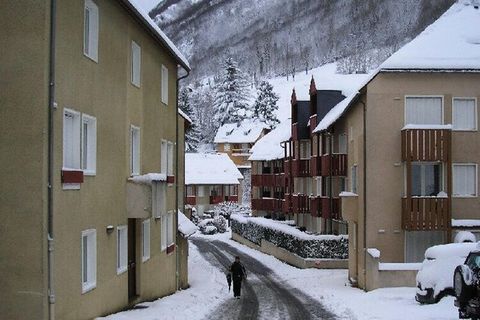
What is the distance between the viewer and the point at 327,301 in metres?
24.2

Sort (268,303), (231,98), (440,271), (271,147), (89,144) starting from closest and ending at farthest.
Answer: (89,144)
(440,271)
(268,303)
(271,147)
(231,98)

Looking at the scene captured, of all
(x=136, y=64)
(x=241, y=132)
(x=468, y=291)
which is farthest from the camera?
(x=241, y=132)

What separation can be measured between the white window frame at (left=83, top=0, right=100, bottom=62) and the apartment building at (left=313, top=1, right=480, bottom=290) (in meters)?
14.8

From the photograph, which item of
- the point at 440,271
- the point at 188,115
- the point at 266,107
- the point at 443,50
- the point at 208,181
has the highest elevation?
the point at 266,107

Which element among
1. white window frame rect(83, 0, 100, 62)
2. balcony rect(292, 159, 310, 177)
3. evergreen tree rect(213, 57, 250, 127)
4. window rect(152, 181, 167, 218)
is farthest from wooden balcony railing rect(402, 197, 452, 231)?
evergreen tree rect(213, 57, 250, 127)

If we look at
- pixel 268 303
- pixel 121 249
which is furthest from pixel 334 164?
pixel 121 249

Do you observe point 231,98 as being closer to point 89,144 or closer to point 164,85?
point 164,85

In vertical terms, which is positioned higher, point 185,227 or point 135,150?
point 135,150

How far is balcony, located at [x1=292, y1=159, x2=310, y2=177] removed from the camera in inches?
1955

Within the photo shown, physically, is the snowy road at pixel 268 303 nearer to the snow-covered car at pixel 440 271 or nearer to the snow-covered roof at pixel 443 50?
the snow-covered car at pixel 440 271

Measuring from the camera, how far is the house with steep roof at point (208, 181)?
3415 inches

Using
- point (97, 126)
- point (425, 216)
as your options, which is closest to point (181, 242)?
point (425, 216)

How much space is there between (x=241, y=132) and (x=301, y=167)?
67881 millimetres

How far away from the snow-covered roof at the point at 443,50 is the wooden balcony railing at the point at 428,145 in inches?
107
